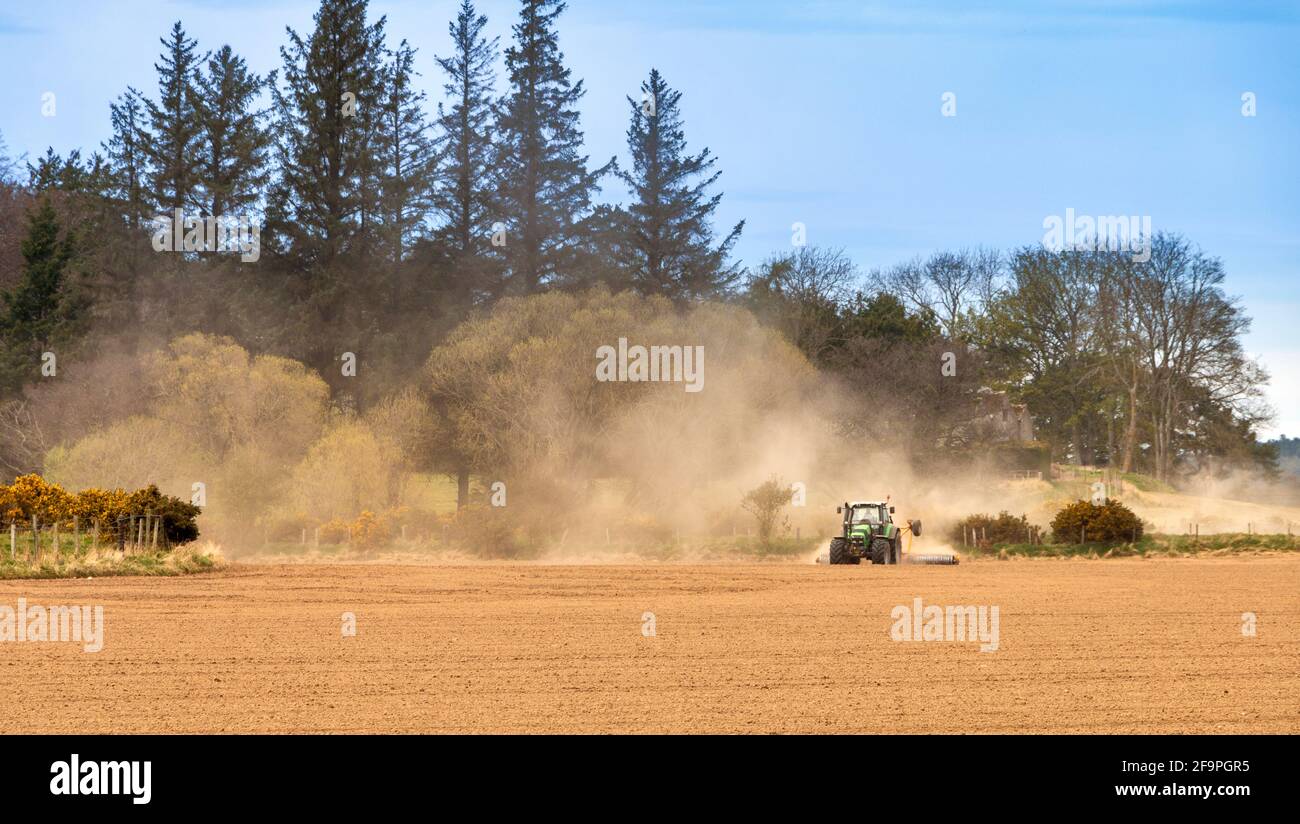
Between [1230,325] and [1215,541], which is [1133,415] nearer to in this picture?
[1230,325]

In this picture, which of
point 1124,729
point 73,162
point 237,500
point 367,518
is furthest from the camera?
point 73,162

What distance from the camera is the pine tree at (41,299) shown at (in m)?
73.7

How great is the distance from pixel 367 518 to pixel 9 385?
101 ft

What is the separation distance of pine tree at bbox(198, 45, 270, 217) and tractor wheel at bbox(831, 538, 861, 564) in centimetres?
4704

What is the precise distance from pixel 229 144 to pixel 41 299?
13283 mm

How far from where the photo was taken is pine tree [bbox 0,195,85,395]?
242 ft

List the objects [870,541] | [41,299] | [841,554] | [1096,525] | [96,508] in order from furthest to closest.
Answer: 1. [41,299]
2. [1096,525]
3. [870,541]
4. [841,554]
5. [96,508]

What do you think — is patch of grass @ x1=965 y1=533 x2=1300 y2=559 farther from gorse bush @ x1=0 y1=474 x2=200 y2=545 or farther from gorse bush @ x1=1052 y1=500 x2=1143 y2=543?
gorse bush @ x1=0 y1=474 x2=200 y2=545

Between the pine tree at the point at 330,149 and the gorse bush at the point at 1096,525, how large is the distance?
43.2 m

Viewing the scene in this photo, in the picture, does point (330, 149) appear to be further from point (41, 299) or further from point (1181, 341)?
point (1181, 341)

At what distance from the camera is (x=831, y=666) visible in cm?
1892

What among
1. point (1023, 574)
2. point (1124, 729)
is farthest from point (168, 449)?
point (1124, 729)

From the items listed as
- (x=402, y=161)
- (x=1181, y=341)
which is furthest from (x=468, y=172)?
(x=1181, y=341)

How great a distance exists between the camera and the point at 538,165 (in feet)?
252
